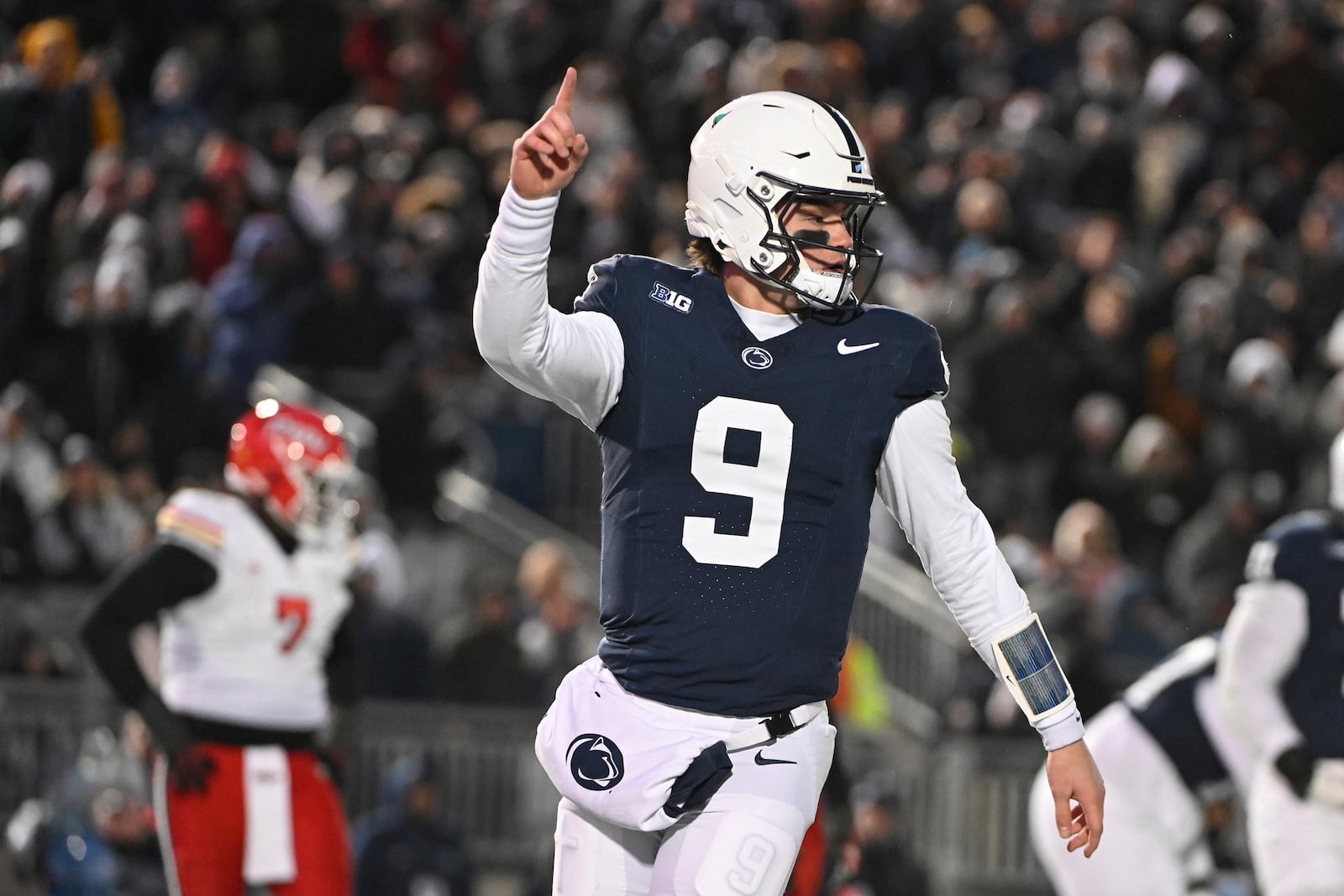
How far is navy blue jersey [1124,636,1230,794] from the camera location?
6.62 meters

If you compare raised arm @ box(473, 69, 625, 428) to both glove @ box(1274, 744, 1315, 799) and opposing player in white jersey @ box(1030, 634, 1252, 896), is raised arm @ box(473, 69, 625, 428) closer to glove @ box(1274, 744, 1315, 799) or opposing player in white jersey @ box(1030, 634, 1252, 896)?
glove @ box(1274, 744, 1315, 799)

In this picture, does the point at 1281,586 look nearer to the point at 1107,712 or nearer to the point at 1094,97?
the point at 1107,712

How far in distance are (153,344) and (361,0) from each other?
153 inches

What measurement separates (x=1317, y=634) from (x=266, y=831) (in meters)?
3.09

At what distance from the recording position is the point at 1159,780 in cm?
664

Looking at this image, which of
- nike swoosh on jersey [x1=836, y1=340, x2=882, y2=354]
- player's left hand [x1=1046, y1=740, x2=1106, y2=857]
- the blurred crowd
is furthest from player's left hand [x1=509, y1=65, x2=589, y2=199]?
the blurred crowd

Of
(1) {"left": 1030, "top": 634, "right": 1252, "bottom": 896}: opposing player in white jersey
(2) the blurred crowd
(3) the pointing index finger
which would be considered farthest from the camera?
(2) the blurred crowd

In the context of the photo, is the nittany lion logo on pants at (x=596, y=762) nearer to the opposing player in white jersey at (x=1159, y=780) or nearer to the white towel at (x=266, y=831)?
the white towel at (x=266, y=831)

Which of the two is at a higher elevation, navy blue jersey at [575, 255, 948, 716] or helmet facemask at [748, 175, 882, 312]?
helmet facemask at [748, 175, 882, 312]

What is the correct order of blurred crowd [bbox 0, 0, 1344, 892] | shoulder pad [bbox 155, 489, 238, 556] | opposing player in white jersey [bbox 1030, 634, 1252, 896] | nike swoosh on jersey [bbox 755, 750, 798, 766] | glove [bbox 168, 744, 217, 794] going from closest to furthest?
nike swoosh on jersey [bbox 755, 750, 798, 766] → glove [bbox 168, 744, 217, 794] → shoulder pad [bbox 155, 489, 238, 556] → opposing player in white jersey [bbox 1030, 634, 1252, 896] → blurred crowd [bbox 0, 0, 1344, 892]

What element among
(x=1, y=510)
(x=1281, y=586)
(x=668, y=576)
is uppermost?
(x=668, y=576)

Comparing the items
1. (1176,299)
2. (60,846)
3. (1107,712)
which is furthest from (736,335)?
(1176,299)

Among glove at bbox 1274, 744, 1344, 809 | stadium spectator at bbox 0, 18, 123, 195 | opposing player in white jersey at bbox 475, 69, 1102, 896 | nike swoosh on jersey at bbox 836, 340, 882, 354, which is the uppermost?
nike swoosh on jersey at bbox 836, 340, 882, 354

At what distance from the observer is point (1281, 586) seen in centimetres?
612
